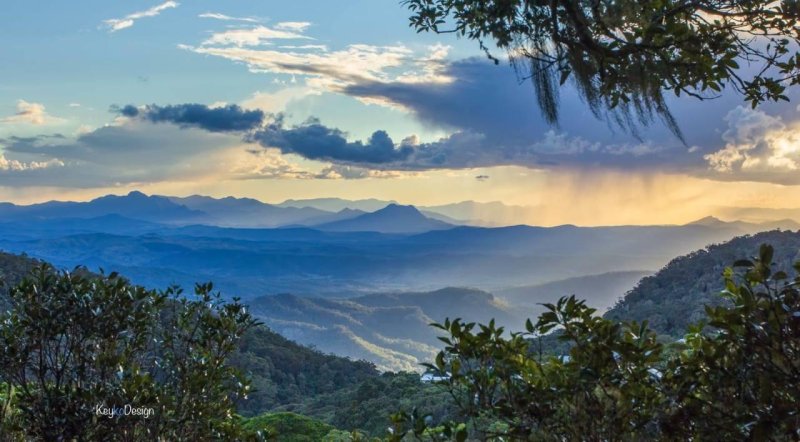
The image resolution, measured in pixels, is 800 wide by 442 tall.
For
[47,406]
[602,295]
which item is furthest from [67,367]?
[602,295]

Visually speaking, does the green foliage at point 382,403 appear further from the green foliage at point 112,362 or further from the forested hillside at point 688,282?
the forested hillside at point 688,282

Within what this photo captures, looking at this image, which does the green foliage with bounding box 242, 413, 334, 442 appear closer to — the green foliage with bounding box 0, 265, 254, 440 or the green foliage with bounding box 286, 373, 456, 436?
the green foliage with bounding box 286, 373, 456, 436

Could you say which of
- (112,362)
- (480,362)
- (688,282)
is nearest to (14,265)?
(688,282)

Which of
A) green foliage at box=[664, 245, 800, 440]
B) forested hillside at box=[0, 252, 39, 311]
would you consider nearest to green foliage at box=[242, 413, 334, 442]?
green foliage at box=[664, 245, 800, 440]

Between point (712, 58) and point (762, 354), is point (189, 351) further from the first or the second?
point (712, 58)

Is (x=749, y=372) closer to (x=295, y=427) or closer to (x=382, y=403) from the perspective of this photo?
(x=295, y=427)

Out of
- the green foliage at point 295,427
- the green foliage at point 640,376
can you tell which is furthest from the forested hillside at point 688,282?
the green foliage at point 640,376
